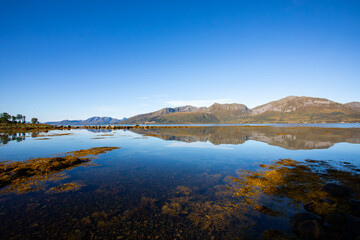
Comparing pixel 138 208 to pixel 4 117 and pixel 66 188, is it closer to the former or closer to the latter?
pixel 66 188

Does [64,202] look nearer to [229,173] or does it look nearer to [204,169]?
[204,169]

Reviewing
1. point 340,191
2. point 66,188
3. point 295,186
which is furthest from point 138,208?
point 340,191

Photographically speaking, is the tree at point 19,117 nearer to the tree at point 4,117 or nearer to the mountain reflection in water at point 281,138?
the tree at point 4,117

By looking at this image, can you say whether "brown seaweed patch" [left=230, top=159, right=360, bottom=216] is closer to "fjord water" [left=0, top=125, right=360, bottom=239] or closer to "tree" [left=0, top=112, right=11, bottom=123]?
"fjord water" [left=0, top=125, right=360, bottom=239]

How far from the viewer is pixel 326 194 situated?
13.4 meters

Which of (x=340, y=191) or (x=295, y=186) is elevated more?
(x=340, y=191)

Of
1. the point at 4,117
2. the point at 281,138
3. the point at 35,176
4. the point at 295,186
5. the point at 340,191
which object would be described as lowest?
the point at 281,138

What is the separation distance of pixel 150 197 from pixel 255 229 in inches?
312

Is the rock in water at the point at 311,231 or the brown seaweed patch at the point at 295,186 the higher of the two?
the rock in water at the point at 311,231

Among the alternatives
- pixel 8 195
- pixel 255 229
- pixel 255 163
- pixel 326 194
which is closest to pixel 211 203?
pixel 255 229

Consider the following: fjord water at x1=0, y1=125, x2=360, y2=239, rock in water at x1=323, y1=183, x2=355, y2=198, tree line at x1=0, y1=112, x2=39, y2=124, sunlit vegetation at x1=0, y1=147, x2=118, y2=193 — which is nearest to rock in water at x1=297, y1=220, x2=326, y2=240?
fjord water at x1=0, y1=125, x2=360, y2=239

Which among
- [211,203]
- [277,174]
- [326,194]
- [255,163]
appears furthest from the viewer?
[255,163]

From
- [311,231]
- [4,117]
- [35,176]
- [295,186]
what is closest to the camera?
[311,231]

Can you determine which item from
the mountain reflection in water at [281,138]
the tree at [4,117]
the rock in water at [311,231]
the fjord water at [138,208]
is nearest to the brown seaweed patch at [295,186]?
the fjord water at [138,208]
